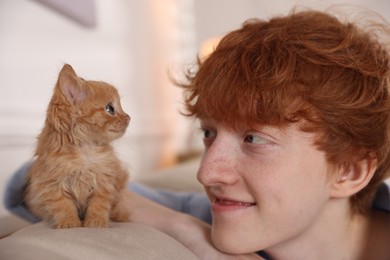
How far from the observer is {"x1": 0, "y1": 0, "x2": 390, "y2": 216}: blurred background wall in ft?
4.37

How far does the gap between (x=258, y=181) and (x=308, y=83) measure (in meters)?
0.27

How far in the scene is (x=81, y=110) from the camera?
2.33ft

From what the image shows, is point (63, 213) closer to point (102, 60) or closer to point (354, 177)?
point (354, 177)

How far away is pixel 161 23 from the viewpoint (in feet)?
10.5

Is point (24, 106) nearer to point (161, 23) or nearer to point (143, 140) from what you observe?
point (143, 140)

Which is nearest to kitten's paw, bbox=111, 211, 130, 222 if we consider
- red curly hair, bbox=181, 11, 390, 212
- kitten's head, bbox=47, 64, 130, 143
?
kitten's head, bbox=47, 64, 130, 143

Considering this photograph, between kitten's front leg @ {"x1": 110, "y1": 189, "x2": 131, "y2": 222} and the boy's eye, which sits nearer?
kitten's front leg @ {"x1": 110, "y1": 189, "x2": 131, "y2": 222}

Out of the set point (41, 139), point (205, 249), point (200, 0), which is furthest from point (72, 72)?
point (200, 0)

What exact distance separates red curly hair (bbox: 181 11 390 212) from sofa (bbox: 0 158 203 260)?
36 centimetres

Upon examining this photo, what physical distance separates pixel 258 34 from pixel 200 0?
2822 millimetres

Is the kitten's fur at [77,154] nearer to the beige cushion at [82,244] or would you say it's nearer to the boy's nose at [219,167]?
the beige cushion at [82,244]

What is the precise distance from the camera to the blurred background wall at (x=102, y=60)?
133 centimetres

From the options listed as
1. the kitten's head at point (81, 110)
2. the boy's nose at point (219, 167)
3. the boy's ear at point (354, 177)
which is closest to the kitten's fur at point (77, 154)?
the kitten's head at point (81, 110)

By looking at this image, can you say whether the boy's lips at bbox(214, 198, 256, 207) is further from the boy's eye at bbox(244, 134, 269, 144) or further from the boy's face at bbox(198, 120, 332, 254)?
the boy's eye at bbox(244, 134, 269, 144)
